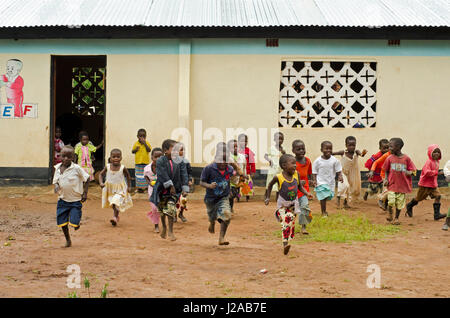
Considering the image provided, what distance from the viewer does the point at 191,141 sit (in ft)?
39.5

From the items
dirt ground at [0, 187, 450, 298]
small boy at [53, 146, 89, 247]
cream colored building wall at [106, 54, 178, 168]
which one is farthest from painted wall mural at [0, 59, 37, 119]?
small boy at [53, 146, 89, 247]

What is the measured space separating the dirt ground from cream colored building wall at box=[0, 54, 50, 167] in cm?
316

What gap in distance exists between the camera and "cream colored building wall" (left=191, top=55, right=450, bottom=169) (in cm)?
1220

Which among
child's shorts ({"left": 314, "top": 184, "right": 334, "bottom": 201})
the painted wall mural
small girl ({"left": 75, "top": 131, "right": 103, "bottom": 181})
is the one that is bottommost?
child's shorts ({"left": 314, "top": 184, "right": 334, "bottom": 201})

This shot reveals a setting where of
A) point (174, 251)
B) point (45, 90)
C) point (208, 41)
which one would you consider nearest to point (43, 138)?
point (45, 90)

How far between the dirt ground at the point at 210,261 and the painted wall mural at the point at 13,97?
11.8 feet

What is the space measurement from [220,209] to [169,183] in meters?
0.76

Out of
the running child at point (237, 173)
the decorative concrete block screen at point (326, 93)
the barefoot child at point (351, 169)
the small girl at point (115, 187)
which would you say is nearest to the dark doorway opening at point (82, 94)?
the decorative concrete block screen at point (326, 93)

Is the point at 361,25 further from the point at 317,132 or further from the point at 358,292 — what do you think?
the point at 358,292

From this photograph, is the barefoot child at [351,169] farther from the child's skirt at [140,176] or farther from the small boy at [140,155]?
the child's skirt at [140,176]

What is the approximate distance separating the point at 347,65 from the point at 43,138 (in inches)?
271

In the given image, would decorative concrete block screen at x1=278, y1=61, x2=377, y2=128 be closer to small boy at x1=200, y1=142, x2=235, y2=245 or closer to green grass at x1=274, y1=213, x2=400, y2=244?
green grass at x1=274, y1=213, x2=400, y2=244

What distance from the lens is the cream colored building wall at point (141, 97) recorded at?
1219 cm

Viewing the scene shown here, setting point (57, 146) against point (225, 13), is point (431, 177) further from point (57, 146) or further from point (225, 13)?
point (57, 146)
